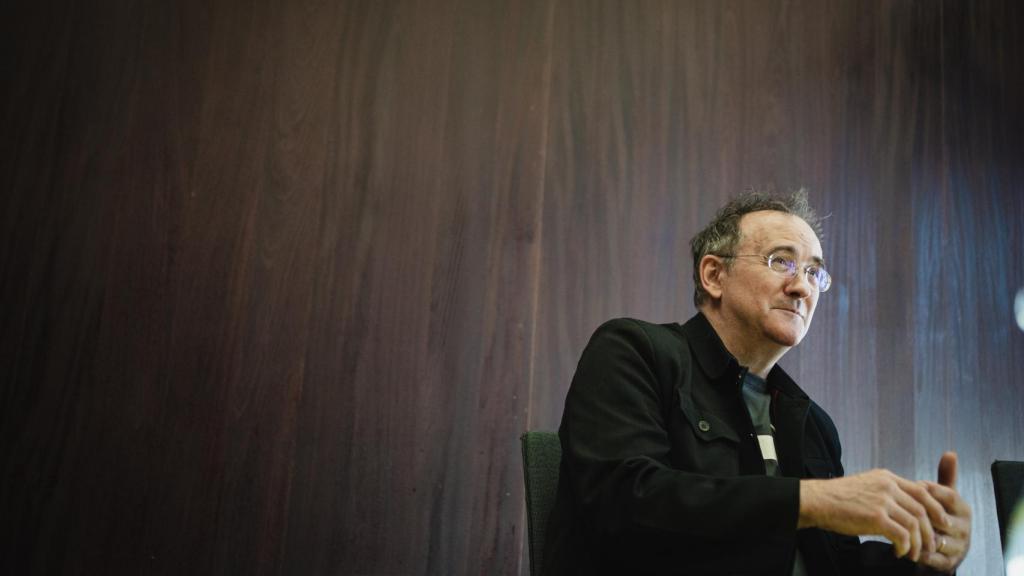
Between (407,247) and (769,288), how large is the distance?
3.09 feet

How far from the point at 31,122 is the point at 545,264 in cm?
137

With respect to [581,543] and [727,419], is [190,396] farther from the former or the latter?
[727,419]

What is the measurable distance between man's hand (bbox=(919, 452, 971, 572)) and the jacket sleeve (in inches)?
9.6

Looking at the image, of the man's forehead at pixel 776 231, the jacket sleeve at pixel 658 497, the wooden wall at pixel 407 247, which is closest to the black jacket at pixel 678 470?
the jacket sleeve at pixel 658 497

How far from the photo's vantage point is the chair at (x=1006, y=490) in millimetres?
1485

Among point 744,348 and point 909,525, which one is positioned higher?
point 744,348

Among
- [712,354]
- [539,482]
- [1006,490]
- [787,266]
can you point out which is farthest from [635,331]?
[1006,490]

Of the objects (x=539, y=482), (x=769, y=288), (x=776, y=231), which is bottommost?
(x=539, y=482)

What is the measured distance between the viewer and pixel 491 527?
2.01 m

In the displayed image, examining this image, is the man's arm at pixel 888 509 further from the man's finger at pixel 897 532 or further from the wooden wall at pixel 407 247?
the wooden wall at pixel 407 247

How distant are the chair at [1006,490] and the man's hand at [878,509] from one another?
406 millimetres

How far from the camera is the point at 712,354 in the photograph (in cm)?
159

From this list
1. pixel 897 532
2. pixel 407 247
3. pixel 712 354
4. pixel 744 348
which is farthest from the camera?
pixel 407 247

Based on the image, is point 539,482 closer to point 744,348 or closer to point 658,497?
point 658,497
